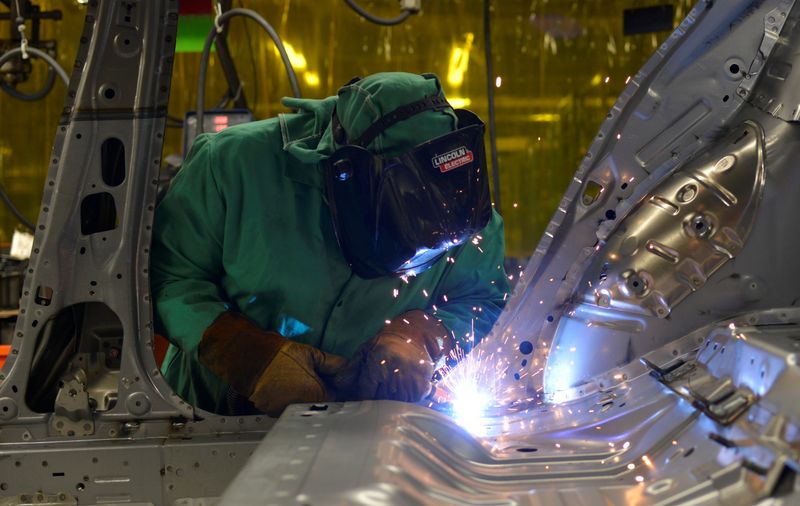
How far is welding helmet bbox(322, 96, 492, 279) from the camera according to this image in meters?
2.24

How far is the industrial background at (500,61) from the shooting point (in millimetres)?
7254

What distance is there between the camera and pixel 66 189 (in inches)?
94.0

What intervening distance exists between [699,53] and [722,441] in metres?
1.18

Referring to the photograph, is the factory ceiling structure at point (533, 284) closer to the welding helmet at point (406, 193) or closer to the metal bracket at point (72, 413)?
the metal bracket at point (72, 413)

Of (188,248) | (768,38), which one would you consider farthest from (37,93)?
(768,38)

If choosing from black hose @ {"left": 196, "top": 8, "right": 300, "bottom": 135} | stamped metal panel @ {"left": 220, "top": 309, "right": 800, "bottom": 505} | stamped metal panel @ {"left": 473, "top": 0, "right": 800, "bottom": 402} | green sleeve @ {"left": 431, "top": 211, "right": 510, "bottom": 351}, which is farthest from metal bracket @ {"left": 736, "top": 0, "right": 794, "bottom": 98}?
black hose @ {"left": 196, "top": 8, "right": 300, "bottom": 135}

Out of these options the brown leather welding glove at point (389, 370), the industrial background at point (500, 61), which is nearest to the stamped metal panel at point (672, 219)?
the brown leather welding glove at point (389, 370)

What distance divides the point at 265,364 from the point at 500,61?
5527 mm

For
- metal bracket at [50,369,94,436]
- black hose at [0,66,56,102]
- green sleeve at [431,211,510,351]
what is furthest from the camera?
black hose at [0,66,56,102]

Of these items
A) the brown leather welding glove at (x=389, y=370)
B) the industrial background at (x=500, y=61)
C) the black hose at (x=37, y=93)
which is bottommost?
the brown leather welding glove at (x=389, y=370)

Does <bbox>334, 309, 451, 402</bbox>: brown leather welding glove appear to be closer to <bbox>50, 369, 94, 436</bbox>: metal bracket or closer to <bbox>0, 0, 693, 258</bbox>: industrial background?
<bbox>50, 369, 94, 436</bbox>: metal bracket

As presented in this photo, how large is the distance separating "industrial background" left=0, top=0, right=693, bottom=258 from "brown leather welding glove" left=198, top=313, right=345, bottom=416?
5.01m

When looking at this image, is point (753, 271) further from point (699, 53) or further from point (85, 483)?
point (85, 483)

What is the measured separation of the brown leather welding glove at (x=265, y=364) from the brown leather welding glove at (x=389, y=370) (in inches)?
2.5
